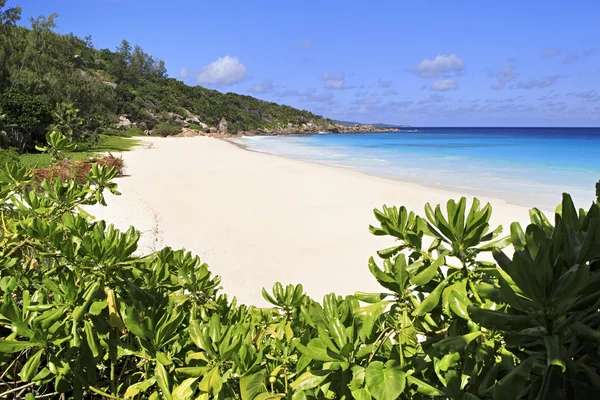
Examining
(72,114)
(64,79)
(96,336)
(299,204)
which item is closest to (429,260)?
(96,336)

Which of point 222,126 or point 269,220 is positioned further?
point 222,126

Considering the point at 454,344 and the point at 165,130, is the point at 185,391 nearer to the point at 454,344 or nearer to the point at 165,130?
the point at 454,344

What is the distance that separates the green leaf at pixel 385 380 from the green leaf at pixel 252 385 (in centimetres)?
30

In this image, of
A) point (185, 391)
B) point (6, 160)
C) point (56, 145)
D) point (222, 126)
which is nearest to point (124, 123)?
point (222, 126)

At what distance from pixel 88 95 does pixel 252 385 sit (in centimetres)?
3239

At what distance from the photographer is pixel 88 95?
28.2 meters

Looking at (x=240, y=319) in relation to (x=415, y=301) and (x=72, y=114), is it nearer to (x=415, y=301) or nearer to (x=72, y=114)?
(x=415, y=301)

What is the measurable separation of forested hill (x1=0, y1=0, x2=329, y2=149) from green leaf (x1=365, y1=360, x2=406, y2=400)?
2158cm

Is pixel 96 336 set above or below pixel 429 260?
below

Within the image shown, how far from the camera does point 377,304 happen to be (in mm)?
872

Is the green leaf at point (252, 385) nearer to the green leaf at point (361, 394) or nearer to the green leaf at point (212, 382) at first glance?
the green leaf at point (212, 382)

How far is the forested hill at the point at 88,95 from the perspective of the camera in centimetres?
2088

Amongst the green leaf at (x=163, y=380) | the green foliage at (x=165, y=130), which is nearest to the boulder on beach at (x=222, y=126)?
the green foliage at (x=165, y=130)

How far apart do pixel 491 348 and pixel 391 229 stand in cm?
38
